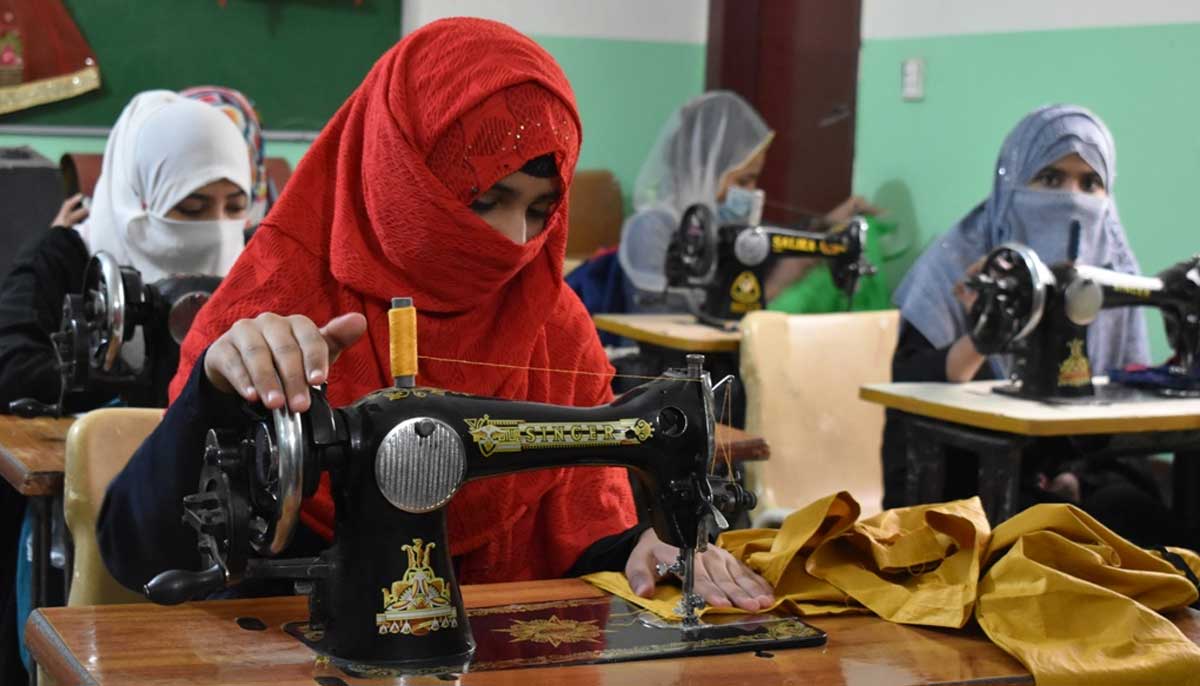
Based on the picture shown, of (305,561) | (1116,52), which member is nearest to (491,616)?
(305,561)

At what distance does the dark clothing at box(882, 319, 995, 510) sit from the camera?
3.38m

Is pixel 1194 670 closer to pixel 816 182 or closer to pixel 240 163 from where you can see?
pixel 240 163

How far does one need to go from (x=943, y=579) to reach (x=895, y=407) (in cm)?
180

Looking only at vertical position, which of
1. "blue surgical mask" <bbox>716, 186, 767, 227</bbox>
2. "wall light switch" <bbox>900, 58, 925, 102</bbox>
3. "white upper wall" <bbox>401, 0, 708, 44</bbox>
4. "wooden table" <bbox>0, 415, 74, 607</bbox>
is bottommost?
"wooden table" <bbox>0, 415, 74, 607</bbox>

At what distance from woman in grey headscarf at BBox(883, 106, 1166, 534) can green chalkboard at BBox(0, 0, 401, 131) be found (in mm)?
2878

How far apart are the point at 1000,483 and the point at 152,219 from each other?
196 cm

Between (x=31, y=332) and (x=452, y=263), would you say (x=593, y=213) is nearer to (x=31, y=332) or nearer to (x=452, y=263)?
(x=31, y=332)

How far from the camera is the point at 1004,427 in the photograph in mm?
3154

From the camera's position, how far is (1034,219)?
13.0 feet

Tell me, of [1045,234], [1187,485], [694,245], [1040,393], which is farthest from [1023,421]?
[694,245]

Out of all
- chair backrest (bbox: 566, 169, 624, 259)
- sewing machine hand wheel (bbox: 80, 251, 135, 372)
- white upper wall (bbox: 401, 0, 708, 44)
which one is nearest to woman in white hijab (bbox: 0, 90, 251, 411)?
sewing machine hand wheel (bbox: 80, 251, 135, 372)

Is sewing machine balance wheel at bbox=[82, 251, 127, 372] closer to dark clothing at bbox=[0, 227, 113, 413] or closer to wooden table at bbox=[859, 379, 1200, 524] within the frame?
dark clothing at bbox=[0, 227, 113, 413]

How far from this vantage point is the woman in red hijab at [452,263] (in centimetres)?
173

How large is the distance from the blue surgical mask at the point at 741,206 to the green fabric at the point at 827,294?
0.56 metres
